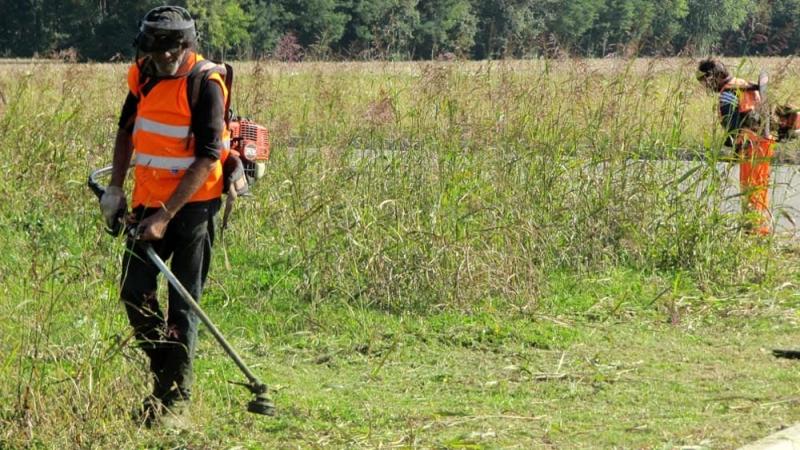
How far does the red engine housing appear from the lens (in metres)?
6.16

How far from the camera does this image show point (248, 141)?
6199 mm

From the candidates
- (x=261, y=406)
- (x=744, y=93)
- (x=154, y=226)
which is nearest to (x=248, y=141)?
(x=154, y=226)

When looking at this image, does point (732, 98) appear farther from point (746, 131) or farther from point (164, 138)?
point (164, 138)

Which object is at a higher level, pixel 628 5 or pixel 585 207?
pixel 628 5

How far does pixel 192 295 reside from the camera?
5.90 metres

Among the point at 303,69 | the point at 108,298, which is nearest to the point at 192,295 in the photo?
the point at 108,298

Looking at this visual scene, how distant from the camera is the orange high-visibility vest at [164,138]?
5617 mm

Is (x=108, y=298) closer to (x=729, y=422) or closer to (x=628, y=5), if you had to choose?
(x=729, y=422)

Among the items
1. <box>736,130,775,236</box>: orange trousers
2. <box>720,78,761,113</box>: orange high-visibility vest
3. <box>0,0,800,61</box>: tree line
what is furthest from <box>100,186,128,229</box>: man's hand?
<box>720,78,761,113</box>: orange high-visibility vest

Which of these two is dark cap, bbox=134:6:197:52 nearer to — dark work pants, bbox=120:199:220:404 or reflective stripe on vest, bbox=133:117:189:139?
reflective stripe on vest, bbox=133:117:189:139

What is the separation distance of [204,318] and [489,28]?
1075 cm

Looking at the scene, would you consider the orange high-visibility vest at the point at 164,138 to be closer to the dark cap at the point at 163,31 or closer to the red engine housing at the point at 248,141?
the dark cap at the point at 163,31

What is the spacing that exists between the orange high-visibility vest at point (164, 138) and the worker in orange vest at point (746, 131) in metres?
5.19

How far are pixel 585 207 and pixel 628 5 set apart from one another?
950 centimetres
